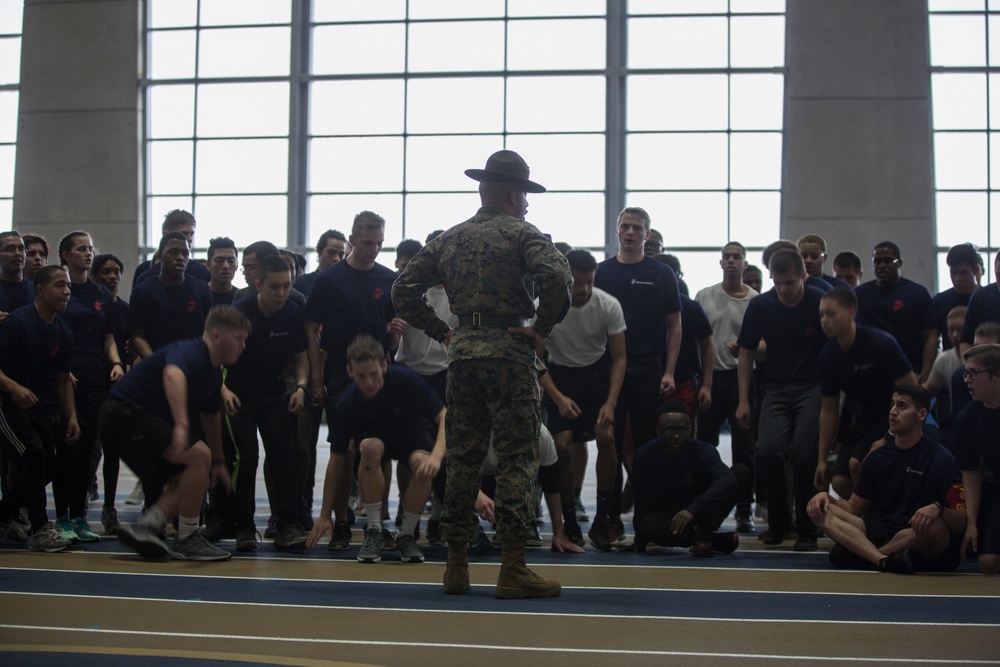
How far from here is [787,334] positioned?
6637 millimetres

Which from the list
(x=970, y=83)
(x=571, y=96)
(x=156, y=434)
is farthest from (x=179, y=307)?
(x=970, y=83)

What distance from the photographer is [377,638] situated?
3.92 m

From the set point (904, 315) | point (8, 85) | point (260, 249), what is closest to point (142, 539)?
point (260, 249)

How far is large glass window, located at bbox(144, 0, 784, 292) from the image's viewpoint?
15219 millimetres

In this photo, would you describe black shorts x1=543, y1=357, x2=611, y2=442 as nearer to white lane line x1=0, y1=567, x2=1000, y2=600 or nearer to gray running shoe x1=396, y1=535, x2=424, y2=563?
gray running shoe x1=396, y1=535, x2=424, y2=563

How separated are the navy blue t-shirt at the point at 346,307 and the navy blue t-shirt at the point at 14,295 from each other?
60.9 inches

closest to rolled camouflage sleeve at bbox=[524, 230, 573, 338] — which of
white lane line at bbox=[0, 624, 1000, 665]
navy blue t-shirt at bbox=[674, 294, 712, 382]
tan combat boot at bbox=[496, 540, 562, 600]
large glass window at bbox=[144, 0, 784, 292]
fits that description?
tan combat boot at bbox=[496, 540, 562, 600]

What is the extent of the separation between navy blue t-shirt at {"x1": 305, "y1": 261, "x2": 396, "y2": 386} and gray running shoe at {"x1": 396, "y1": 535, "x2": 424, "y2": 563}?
3.89 ft

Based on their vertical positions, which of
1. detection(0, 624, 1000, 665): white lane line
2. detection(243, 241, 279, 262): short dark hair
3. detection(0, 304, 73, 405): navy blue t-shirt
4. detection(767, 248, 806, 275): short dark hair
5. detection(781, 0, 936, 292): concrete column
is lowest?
detection(0, 624, 1000, 665): white lane line

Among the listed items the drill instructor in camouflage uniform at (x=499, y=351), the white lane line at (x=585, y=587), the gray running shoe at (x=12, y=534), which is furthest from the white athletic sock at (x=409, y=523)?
the gray running shoe at (x=12, y=534)

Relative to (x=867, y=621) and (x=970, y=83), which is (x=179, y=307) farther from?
(x=970, y=83)

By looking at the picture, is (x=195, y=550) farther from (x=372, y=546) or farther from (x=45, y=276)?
(x=45, y=276)

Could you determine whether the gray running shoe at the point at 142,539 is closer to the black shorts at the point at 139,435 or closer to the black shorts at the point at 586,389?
the black shorts at the point at 139,435

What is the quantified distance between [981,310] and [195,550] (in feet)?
14.3
